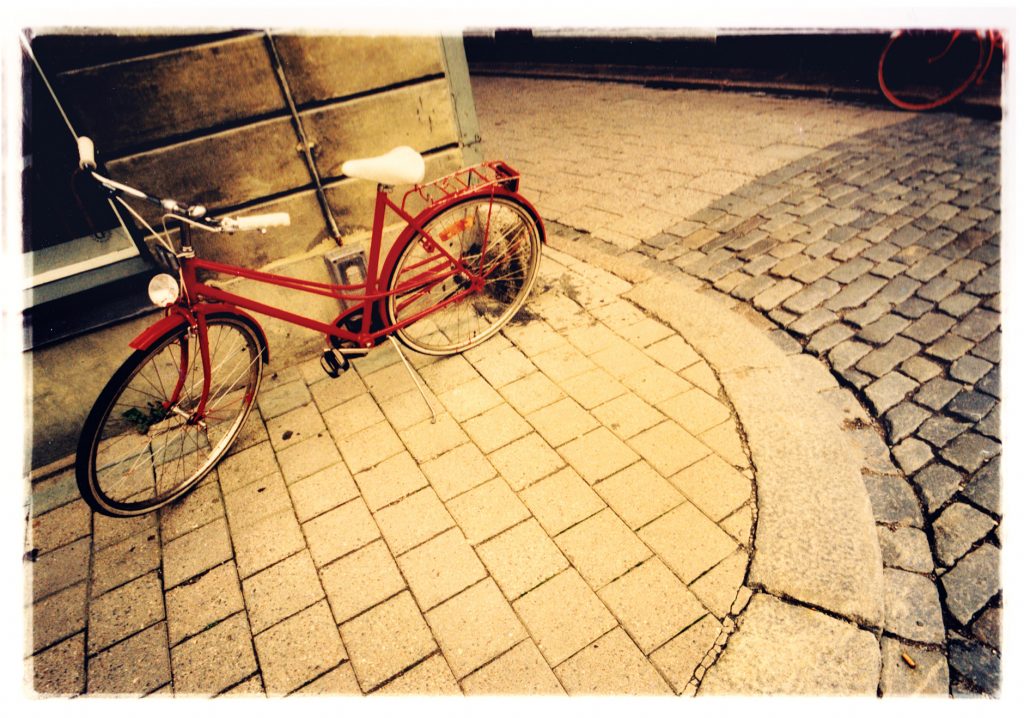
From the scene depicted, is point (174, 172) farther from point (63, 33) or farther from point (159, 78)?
point (63, 33)

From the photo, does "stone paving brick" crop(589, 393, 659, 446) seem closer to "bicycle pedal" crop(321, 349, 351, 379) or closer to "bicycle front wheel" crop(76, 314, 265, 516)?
"bicycle pedal" crop(321, 349, 351, 379)

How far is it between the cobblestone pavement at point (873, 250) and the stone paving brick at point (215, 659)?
259 centimetres

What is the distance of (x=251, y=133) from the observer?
3.20 m

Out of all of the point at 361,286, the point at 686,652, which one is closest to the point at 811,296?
the point at 686,652

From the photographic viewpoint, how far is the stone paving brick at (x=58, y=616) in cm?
237

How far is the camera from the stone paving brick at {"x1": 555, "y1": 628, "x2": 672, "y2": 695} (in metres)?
1.99

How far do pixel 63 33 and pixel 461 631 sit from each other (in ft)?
11.4

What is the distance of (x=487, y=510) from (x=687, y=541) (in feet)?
3.10

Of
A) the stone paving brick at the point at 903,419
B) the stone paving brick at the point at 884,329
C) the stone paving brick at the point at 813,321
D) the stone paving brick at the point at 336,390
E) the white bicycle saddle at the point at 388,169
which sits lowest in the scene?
the stone paving brick at the point at 903,419

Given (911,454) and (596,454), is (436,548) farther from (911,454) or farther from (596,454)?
(911,454)

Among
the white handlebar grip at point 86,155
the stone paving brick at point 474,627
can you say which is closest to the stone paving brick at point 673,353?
the stone paving brick at point 474,627

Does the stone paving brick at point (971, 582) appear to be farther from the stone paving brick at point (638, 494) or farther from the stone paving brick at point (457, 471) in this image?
the stone paving brick at point (457, 471)

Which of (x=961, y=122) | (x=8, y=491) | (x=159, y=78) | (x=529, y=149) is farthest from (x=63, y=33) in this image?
(x=961, y=122)

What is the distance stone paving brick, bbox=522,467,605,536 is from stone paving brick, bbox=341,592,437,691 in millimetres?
707
